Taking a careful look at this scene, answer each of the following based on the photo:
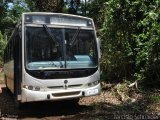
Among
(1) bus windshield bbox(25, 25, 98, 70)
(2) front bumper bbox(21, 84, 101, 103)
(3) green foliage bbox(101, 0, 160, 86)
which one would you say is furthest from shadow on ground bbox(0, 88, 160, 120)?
(3) green foliage bbox(101, 0, 160, 86)

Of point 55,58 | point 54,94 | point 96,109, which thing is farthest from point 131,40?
point 54,94

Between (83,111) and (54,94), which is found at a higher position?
(54,94)

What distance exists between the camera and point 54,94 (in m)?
10.9

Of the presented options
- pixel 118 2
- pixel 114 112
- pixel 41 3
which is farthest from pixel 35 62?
pixel 41 3

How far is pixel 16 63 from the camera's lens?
1213cm

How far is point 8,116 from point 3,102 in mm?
4071

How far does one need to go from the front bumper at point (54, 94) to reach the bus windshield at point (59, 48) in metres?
0.70

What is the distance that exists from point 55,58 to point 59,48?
35cm

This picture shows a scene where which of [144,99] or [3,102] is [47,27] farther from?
[3,102]

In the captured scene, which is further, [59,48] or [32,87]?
[59,48]

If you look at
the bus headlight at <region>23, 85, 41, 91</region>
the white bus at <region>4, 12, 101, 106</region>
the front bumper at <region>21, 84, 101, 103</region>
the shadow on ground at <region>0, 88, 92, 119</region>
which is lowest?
the shadow on ground at <region>0, 88, 92, 119</region>

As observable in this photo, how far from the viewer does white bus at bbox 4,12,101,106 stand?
1076cm

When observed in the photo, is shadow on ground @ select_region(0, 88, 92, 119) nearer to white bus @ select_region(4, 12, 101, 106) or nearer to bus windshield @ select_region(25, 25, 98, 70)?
white bus @ select_region(4, 12, 101, 106)

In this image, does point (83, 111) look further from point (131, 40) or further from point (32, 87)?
point (131, 40)
